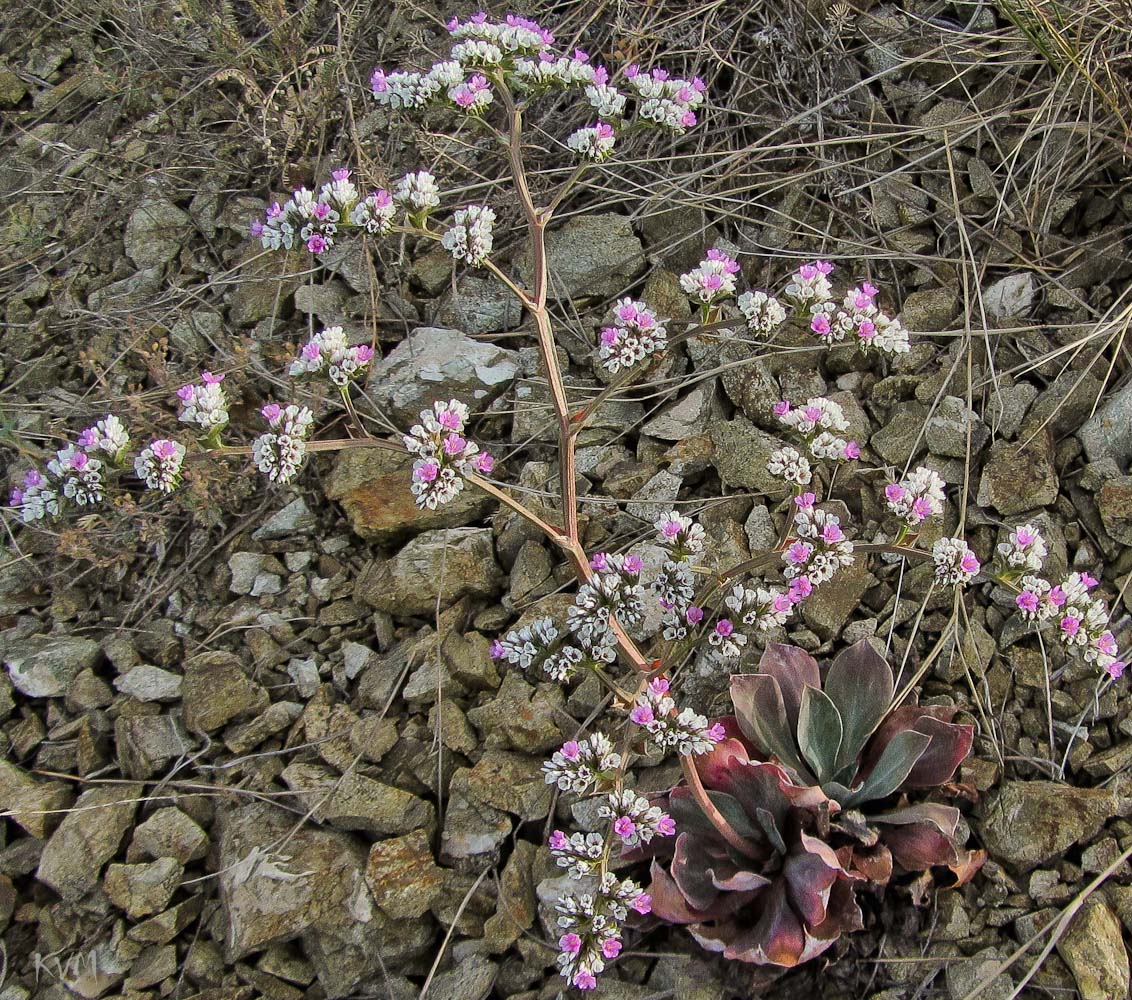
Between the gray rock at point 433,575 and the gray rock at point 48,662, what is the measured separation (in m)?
1.00

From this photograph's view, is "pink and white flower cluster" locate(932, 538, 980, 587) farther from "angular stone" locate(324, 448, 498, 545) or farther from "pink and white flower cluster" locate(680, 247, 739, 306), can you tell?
"angular stone" locate(324, 448, 498, 545)

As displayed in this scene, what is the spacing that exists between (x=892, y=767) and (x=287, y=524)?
2.28m

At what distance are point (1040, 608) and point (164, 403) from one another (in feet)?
10.6

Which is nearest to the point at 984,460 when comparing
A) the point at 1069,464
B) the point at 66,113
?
the point at 1069,464

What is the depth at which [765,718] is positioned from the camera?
2895 millimetres

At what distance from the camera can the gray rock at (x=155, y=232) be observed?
439 cm

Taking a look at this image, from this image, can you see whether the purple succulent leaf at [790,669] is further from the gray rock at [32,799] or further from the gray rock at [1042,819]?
the gray rock at [32,799]

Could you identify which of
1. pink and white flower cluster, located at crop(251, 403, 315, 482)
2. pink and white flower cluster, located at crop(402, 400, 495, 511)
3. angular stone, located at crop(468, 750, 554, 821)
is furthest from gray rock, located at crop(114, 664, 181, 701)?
pink and white flower cluster, located at crop(402, 400, 495, 511)

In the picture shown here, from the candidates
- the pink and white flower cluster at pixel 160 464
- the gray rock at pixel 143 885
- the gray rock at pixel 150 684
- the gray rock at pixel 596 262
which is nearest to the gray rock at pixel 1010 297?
the gray rock at pixel 596 262

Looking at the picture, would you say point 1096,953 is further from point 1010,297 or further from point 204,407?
point 204,407

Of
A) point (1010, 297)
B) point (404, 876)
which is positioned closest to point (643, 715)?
point (404, 876)

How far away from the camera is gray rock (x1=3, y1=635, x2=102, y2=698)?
3.47 m

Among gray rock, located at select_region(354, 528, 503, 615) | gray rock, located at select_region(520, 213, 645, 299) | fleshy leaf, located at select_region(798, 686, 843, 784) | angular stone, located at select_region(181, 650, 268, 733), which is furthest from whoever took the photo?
gray rock, located at select_region(520, 213, 645, 299)

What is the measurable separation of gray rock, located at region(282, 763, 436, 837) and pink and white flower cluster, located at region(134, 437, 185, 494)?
3.88 feet
